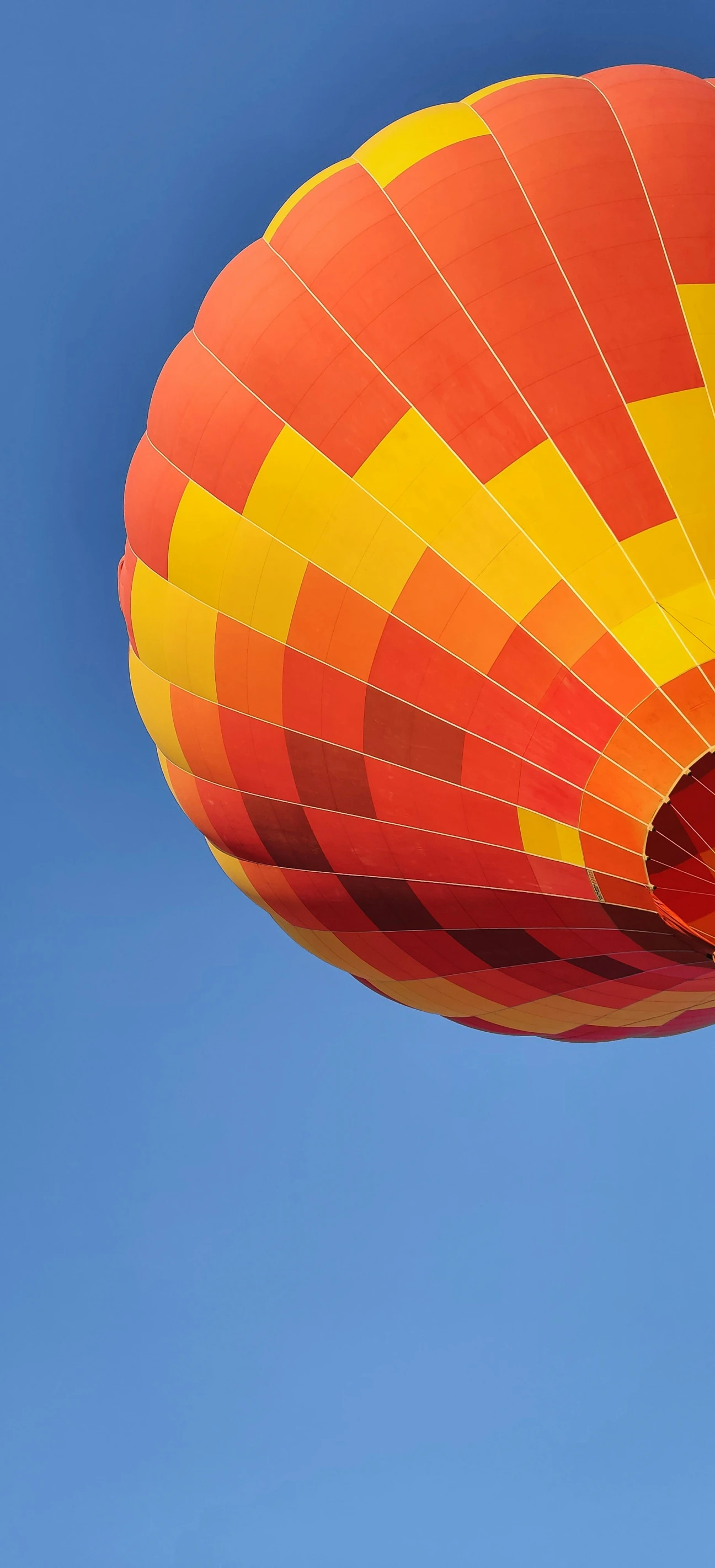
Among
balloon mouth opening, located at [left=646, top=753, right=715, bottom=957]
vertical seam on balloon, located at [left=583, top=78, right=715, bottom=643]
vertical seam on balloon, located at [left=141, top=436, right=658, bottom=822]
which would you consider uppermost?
vertical seam on balloon, located at [left=583, top=78, right=715, bottom=643]

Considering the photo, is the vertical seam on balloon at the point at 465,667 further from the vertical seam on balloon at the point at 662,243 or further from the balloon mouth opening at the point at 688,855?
the vertical seam on balloon at the point at 662,243

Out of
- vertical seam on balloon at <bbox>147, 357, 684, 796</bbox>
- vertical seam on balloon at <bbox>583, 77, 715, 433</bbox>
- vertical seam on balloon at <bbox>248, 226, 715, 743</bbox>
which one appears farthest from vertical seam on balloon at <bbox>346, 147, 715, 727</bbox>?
vertical seam on balloon at <bbox>583, 77, 715, 433</bbox>

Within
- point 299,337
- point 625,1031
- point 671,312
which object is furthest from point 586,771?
point 625,1031

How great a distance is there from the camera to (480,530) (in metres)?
7.25

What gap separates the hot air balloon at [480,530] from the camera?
22.8ft

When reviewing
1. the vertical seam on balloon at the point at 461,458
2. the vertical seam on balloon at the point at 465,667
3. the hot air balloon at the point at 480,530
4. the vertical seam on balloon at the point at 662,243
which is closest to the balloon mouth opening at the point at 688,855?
the hot air balloon at the point at 480,530

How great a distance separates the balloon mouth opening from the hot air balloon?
0.06 feet

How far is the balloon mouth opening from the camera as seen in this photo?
6777 mm

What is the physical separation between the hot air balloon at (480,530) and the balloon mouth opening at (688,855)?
18 millimetres

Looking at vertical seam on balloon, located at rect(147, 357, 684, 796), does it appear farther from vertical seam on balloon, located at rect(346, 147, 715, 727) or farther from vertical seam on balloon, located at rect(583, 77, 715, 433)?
vertical seam on balloon, located at rect(583, 77, 715, 433)

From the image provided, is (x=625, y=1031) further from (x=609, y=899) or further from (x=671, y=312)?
(x=671, y=312)

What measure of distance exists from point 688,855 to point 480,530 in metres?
2.42

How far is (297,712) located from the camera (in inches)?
335

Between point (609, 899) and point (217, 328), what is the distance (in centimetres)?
535
